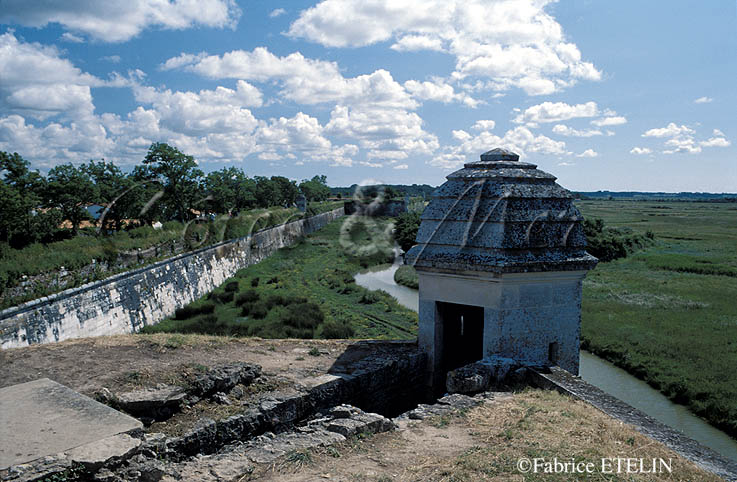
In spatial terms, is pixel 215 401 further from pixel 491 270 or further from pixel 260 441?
pixel 491 270

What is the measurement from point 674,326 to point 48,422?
21048 millimetres

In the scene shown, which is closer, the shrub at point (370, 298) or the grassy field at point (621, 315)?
the grassy field at point (621, 315)

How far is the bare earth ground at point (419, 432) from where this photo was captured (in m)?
4.16

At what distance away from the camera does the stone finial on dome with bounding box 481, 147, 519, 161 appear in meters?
7.97

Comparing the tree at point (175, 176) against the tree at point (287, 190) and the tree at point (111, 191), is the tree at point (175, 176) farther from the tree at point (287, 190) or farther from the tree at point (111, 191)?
the tree at point (287, 190)

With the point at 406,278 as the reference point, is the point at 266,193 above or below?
above

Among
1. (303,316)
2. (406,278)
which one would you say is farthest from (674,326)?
(406,278)

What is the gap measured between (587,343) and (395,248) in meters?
24.1

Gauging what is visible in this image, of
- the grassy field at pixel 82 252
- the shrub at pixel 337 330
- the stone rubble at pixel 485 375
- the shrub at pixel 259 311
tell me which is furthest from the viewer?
the shrub at pixel 259 311

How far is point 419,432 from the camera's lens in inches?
201

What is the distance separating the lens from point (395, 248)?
137 feet

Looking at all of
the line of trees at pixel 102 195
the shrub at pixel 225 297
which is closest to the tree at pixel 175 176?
the line of trees at pixel 102 195

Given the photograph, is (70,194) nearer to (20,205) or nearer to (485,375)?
(20,205)

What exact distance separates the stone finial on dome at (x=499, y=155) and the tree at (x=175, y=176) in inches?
1013
